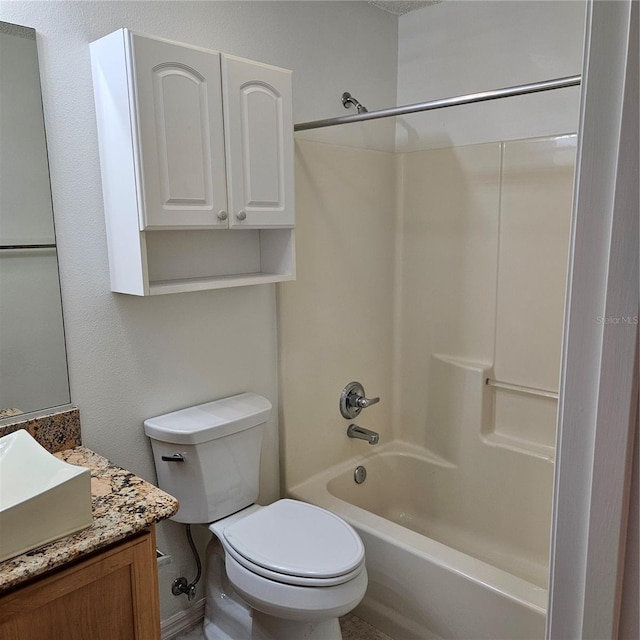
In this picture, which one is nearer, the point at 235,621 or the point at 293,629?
the point at 293,629

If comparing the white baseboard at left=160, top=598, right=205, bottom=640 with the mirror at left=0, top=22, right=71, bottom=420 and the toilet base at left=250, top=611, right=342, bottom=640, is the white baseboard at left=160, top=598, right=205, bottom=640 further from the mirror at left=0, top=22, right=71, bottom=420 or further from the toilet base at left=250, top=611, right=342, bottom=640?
the mirror at left=0, top=22, right=71, bottom=420

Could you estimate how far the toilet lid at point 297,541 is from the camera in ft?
5.41

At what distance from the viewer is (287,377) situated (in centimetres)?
234

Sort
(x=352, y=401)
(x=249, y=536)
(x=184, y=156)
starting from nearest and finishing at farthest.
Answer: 1. (x=184, y=156)
2. (x=249, y=536)
3. (x=352, y=401)

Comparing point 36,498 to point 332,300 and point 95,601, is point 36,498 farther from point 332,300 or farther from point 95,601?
point 332,300

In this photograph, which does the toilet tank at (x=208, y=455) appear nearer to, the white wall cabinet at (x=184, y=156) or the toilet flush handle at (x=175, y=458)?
the toilet flush handle at (x=175, y=458)

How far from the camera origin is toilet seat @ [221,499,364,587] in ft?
5.35

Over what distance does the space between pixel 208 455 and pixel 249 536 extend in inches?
11.6

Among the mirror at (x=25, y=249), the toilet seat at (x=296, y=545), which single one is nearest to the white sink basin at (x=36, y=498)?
the mirror at (x=25, y=249)

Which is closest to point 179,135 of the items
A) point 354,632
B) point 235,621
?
point 235,621

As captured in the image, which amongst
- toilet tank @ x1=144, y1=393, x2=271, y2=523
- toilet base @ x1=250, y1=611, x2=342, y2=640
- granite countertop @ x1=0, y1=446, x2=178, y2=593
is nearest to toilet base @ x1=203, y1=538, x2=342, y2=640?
toilet base @ x1=250, y1=611, x2=342, y2=640

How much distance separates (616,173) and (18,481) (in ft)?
4.48

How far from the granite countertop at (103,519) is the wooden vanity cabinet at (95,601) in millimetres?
49

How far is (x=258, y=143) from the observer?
6.15 ft
